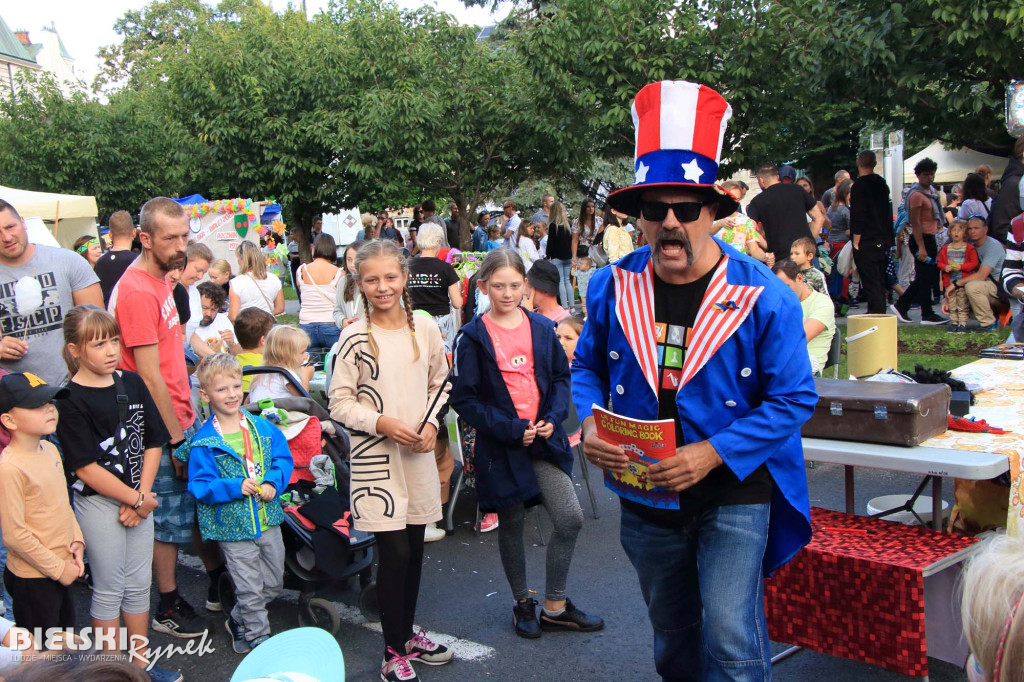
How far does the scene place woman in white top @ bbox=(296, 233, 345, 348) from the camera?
859 cm

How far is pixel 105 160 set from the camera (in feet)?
94.1

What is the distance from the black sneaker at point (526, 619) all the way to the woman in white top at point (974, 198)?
1072 cm

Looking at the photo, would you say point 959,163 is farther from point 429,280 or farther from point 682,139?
point 682,139

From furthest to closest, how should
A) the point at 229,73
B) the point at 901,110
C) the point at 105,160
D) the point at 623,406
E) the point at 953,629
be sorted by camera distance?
1. the point at 105,160
2. the point at 229,73
3. the point at 901,110
4. the point at 953,629
5. the point at 623,406

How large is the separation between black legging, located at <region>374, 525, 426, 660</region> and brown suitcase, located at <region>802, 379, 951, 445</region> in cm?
180

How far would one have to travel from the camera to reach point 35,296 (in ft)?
15.3

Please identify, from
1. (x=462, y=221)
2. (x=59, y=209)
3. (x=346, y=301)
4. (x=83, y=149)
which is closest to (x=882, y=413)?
(x=346, y=301)

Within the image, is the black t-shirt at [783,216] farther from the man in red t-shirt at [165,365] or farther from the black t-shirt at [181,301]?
the man in red t-shirt at [165,365]

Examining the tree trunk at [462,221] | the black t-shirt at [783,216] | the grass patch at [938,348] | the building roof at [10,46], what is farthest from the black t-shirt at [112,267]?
the building roof at [10,46]

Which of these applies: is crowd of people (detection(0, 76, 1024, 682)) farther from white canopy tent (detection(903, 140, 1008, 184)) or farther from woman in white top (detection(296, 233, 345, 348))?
white canopy tent (detection(903, 140, 1008, 184))

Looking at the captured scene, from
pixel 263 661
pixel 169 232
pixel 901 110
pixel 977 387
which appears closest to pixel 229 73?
pixel 901 110

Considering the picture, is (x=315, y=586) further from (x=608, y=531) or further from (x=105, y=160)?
(x=105, y=160)

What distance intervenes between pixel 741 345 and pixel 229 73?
1870 centimetres

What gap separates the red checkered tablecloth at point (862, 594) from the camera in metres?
3.29
